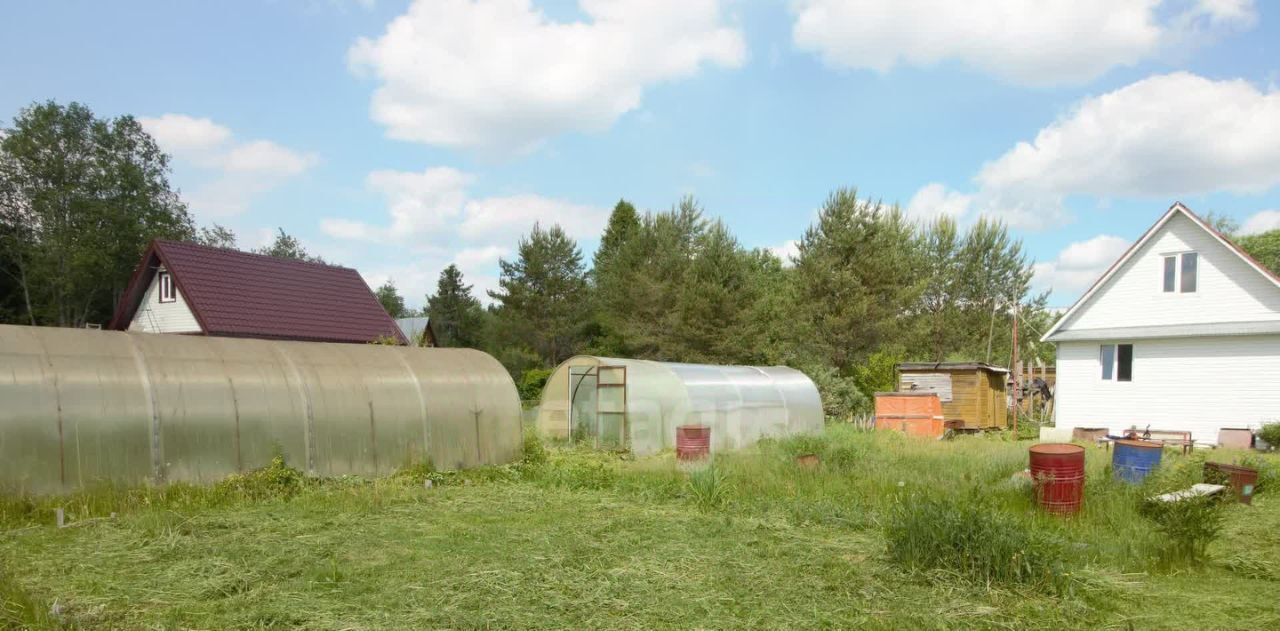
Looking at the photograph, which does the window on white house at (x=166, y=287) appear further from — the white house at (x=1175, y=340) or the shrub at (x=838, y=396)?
the white house at (x=1175, y=340)

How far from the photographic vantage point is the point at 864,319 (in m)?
31.4

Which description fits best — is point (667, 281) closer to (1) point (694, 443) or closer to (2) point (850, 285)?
(2) point (850, 285)

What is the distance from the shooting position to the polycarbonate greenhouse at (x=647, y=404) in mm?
16656

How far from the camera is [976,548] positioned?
5.70 metres

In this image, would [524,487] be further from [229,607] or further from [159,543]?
[229,607]

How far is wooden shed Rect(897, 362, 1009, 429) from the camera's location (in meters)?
23.7

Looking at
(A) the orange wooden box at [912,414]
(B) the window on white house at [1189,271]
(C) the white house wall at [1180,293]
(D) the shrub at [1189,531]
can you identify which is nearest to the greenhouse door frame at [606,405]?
(A) the orange wooden box at [912,414]

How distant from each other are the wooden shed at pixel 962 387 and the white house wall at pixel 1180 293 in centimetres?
285

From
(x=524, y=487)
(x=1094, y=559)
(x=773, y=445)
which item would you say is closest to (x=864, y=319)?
(x=773, y=445)

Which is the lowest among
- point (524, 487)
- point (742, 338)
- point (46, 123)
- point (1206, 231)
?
point (524, 487)

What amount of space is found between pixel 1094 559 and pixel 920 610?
93.4 inches

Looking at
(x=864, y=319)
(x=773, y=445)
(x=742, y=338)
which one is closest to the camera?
(x=773, y=445)

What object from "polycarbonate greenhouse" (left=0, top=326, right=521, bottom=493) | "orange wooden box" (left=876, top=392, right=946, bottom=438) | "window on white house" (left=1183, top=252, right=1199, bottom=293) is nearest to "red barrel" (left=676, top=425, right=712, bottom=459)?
"polycarbonate greenhouse" (left=0, top=326, right=521, bottom=493)

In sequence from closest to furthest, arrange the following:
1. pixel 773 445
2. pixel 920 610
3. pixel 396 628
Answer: pixel 396 628 → pixel 920 610 → pixel 773 445
